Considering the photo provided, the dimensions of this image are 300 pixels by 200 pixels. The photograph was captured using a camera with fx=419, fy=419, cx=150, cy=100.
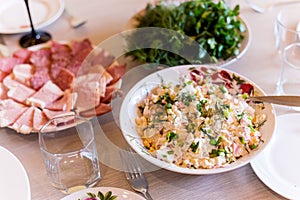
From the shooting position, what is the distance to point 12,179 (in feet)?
3.17

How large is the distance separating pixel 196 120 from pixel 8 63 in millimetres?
656

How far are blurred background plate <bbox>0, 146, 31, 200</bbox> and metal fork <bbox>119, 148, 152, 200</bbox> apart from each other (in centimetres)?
23

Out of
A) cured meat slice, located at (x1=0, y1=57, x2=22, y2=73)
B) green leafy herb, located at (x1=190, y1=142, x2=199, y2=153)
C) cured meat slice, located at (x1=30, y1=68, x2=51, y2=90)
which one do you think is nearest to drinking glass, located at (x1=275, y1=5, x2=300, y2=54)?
green leafy herb, located at (x1=190, y1=142, x2=199, y2=153)

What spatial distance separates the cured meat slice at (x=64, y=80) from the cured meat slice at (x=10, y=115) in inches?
5.4

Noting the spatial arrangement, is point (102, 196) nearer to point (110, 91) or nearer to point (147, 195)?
point (147, 195)

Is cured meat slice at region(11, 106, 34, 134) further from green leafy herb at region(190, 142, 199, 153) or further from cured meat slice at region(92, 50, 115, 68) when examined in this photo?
green leafy herb at region(190, 142, 199, 153)

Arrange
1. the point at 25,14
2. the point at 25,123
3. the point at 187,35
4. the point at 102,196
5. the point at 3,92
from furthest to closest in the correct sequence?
the point at 25,14 → the point at 187,35 → the point at 3,92 → the point at 25,123 → the point at 102,196

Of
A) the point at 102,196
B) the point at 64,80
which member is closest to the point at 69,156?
the point at 102,196

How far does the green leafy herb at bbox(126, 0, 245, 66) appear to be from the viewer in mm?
1227

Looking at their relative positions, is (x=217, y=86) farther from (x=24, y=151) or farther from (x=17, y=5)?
(x=17, y=5)

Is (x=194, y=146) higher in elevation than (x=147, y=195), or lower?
higher

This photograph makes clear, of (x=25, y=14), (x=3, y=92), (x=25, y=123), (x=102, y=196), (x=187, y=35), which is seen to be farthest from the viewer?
(x=25, y=14)

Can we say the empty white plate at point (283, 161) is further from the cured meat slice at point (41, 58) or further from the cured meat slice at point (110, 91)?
the cured meat slice at point (41, 58)

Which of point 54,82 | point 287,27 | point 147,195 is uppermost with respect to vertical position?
point 287,27
